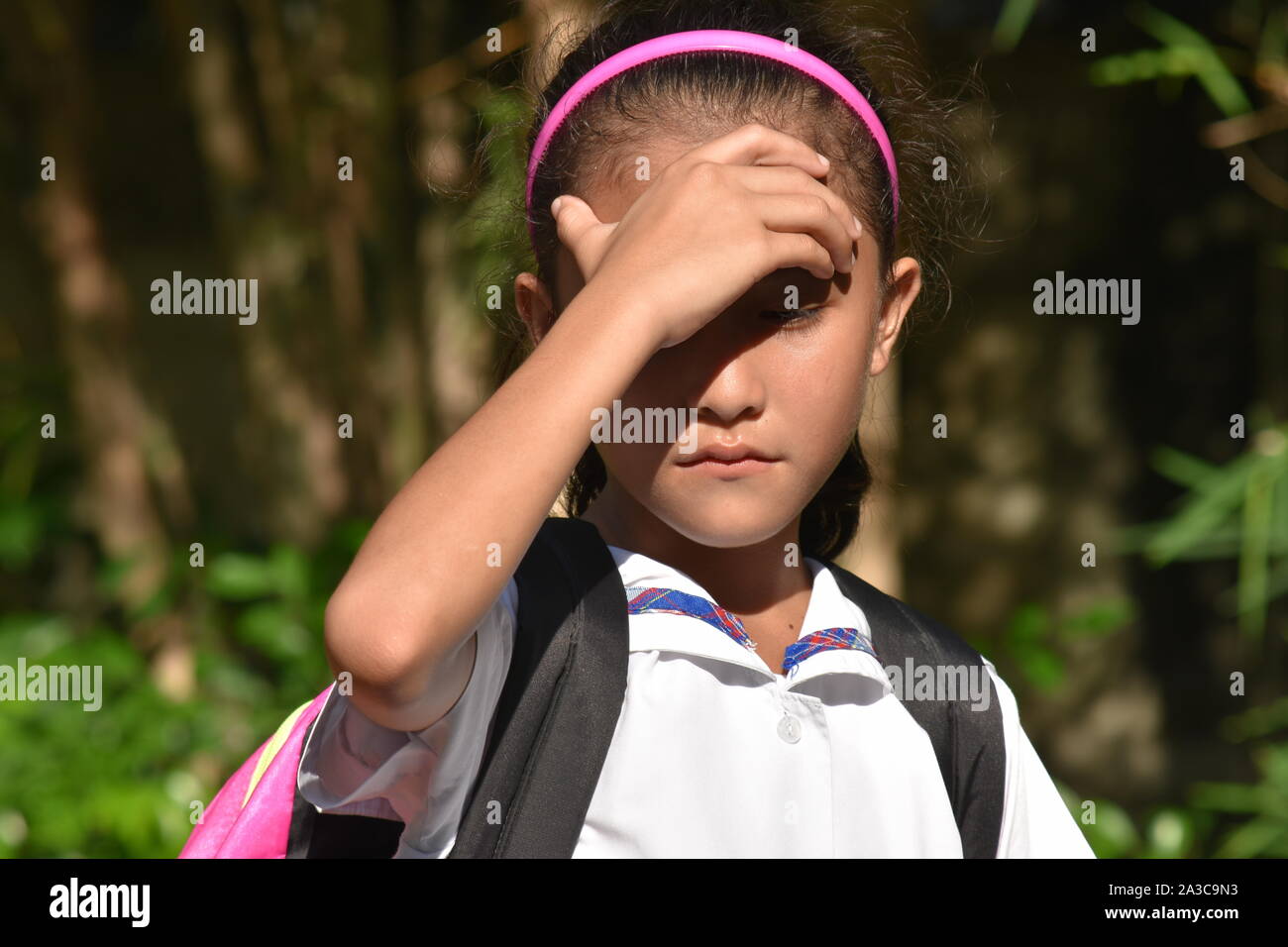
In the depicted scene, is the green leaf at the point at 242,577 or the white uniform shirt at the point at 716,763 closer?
the white uniform shirt at the point at 716,763

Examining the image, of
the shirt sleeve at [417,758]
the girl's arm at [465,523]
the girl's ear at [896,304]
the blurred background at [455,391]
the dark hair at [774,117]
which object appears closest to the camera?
the girl's arm at [465,523]

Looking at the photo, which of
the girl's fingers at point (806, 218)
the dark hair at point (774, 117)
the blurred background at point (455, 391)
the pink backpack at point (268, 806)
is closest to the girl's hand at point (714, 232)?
the girl's fingers at point (806, 218)

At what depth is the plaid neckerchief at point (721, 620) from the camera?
4.18 feet

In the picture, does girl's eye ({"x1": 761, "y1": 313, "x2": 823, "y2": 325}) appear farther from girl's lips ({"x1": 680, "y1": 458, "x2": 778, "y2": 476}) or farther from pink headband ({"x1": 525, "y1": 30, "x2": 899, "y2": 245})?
pink headband ({"x1": 525, "y1": 30, "x2": 899, "y2": 245})

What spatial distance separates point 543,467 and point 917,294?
666mm

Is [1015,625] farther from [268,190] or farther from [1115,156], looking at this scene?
[268,190]

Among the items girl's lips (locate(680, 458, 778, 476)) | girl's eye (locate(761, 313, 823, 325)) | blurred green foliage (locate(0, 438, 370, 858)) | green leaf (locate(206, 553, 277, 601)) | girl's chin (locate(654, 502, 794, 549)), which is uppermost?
girl's eye (locate(761, 313, 823, 325))

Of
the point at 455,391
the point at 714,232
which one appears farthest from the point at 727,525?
the point at 455,391

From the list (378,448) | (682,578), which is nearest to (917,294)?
(682,578)

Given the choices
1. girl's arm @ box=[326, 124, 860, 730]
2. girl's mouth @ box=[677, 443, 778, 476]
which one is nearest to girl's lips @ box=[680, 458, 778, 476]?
girl's mouth @ box=[677, 443, 778, 476]

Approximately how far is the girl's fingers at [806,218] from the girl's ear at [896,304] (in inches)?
9.9

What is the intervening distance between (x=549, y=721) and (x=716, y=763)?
177 millimetres

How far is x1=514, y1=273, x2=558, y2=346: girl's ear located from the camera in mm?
1392

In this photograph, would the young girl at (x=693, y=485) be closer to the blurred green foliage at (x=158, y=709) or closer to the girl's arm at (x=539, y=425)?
the girl's arm at (x=539, y=425)
